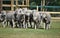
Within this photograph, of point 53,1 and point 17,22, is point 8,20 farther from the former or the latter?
point 53,1

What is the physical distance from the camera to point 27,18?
13789 mm

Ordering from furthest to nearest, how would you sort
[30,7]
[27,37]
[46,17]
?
[30,7]
[46,17]
[27,37]

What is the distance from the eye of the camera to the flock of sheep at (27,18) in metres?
13.6

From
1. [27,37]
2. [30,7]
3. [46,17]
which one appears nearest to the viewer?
[27,37]

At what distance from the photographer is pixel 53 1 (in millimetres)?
19234

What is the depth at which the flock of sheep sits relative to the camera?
13.6m

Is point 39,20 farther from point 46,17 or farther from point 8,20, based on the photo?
point 8,20

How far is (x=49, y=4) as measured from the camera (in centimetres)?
1938

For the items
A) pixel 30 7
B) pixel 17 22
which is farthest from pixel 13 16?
pixel 30 7

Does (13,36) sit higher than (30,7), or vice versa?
(30,7)

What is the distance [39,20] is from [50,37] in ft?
10.5

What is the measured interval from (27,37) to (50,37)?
988 millimetres

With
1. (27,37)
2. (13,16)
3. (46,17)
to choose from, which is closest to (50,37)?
(27,37)

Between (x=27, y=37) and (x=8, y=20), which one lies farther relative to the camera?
(x=8, y=20)
